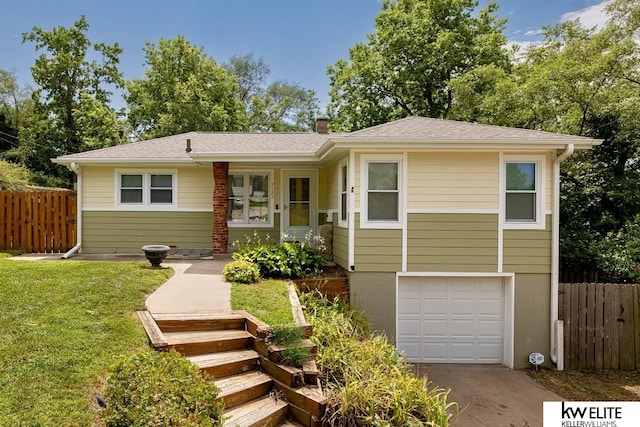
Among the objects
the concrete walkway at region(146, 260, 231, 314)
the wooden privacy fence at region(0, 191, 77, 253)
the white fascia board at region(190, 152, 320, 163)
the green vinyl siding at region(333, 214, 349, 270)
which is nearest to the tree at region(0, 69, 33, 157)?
the wooden privacy fence at region(0, 191, 77, 253)

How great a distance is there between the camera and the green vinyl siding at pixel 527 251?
7.14 meters

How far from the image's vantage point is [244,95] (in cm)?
2922

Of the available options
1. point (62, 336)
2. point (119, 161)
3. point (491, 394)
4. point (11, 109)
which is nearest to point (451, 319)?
point (491, 394)

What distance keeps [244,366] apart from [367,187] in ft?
13.6

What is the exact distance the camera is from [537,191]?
23.4ft

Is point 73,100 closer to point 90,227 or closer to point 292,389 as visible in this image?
point 90,227

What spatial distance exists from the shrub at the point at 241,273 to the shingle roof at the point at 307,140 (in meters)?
2.86

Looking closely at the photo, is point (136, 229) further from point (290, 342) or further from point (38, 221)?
point (290, 342)

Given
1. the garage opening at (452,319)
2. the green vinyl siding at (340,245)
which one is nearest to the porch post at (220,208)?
the green vinyl siding at (340,245)

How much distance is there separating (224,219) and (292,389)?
6531 mm

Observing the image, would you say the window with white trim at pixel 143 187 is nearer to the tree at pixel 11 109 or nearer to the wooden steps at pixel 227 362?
the wooden steps at pixel 227 362

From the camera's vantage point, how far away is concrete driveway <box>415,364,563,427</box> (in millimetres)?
5367

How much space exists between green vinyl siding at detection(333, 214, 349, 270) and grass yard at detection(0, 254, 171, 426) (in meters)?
3.56

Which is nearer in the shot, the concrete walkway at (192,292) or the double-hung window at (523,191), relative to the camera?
the concrete walkway at (192,292)
